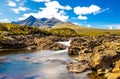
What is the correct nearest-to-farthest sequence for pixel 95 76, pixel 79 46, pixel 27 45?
pixel 95 76 < pixel 79 46 < pixel 27 45

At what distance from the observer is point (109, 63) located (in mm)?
60156

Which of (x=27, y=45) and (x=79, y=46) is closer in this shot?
(x=79, y=46)

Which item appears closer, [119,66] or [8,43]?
[119,66]

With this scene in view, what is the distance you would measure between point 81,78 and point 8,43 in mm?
78925

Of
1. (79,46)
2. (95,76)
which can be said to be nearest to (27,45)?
(79,46)

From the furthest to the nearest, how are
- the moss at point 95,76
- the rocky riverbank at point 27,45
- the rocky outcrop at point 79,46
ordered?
the rocky riverbank at point 27,45
the rocky outcrop at point 79,46
the moss at point 95,76

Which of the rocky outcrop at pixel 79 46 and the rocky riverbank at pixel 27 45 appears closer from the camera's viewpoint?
Result: the rocky outcrop at pixel 79 46

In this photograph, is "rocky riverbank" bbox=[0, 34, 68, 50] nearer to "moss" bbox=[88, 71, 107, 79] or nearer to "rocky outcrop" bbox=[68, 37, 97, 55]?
"rocky outcrop" bbox=[68, 37, 97, 55]

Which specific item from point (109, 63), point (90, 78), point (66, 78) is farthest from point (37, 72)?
point (109, 63)

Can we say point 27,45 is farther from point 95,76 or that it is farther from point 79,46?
point 95,76

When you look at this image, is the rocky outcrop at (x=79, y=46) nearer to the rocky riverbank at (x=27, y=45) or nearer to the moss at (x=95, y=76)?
the rocky riverbank at (x=27, y=45)

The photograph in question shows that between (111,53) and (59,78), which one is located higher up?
(111,53)

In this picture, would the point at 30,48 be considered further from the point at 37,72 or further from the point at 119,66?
the point at 119,66

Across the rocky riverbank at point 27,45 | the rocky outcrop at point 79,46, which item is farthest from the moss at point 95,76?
the rocky riverbank at point 27,45
